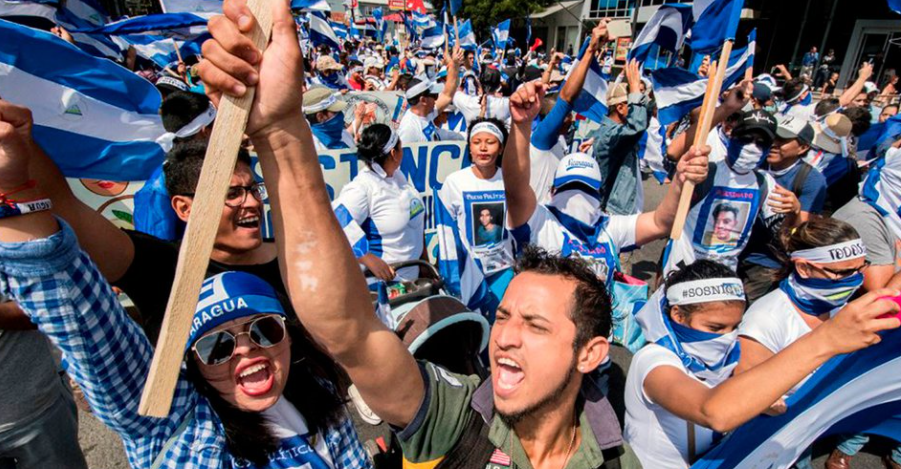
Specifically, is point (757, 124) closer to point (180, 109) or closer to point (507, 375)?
point (507, 375)

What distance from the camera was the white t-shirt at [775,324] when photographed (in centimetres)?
249

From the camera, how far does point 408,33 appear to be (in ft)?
66.4

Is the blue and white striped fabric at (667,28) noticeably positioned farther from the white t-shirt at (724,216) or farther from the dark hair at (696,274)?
the dark hair at (696,274)

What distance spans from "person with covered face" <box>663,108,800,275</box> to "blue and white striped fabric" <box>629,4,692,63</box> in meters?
0.89

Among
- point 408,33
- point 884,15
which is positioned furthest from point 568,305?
point 884,15

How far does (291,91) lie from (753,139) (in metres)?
3.87

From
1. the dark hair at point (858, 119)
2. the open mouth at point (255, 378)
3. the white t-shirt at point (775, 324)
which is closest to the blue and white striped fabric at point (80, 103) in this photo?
the open mouth at point (255, 378)

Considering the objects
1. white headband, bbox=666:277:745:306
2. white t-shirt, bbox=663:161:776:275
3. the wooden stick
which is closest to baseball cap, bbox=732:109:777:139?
white t-shirt, bbox=663:161:776:275

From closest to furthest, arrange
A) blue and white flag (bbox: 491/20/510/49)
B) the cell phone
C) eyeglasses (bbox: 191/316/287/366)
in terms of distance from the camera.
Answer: eyeglasses (bbox: 191/316/287/366) < blue and white flag (bbox: 491/20/510/49) < the cell phone

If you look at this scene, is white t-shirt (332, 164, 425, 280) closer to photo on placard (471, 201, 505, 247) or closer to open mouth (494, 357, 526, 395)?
photo on placard (471, 201, 505, 247)

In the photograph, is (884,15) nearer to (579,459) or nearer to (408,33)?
(408,33)

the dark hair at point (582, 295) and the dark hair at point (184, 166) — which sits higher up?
the dark hair at point (184, 166)

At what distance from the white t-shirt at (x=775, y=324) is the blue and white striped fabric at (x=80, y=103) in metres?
3.20

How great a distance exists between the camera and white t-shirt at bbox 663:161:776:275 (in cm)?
360
